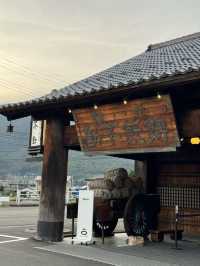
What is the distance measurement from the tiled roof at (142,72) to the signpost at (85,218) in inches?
114

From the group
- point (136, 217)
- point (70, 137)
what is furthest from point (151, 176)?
point (70, 137)

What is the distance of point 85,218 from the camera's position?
37.6 ft

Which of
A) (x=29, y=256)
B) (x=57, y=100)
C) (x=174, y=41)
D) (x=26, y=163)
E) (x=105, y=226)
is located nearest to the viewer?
(x=29, y=256)

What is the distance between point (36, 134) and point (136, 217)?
14.7 feet

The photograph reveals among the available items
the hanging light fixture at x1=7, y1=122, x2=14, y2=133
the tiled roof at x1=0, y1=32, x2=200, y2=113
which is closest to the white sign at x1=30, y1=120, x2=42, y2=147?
the hanging light fixture at x1=7, y1=122, x2=14, y2=133

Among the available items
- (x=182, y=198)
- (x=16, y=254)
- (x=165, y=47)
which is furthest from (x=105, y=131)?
(x=165, y=47)

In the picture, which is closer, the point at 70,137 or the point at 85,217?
the point at 85,217

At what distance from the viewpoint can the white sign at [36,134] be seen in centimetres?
1366

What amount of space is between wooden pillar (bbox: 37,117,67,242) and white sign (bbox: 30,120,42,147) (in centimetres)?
131

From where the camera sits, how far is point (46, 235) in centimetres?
1179

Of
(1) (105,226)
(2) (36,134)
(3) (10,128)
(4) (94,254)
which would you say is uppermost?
(3) (10,128)

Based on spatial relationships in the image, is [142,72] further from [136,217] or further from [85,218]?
[85,218]

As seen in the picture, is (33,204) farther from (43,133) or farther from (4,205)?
(43,133)

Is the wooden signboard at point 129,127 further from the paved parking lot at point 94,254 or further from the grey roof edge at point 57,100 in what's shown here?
the paved parking lot at point 94,254
